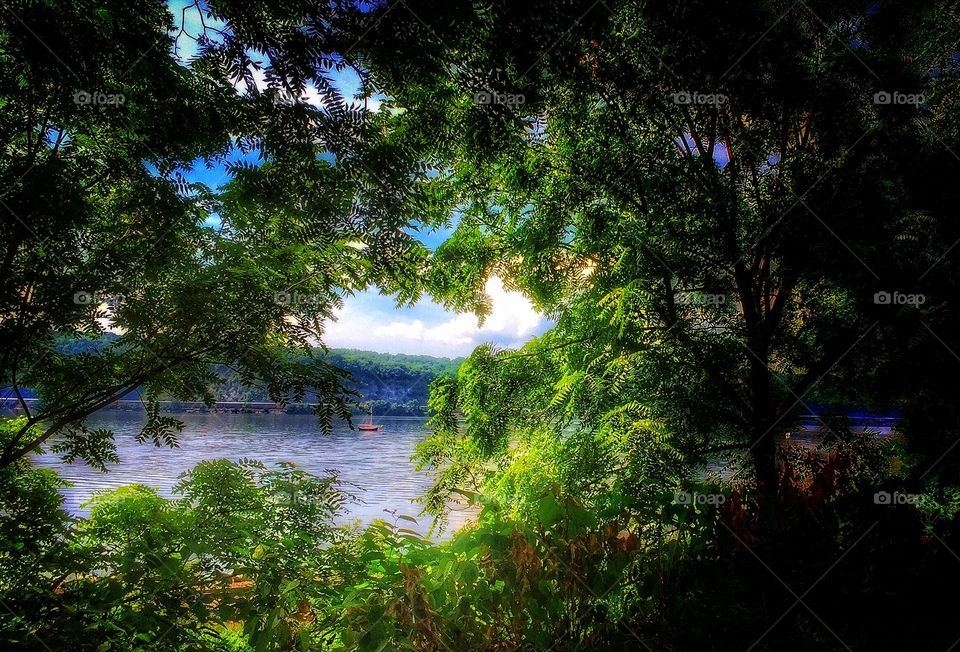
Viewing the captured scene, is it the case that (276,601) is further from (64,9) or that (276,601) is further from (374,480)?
(374,480)

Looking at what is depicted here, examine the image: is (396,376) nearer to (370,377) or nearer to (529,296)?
(370,377)

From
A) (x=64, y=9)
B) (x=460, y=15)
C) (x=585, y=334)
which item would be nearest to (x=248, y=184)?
(x=64, y=9)

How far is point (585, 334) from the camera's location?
124 inches

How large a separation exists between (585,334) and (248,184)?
→ 83.4 inches

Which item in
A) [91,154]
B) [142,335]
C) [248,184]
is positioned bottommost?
[142,335]
